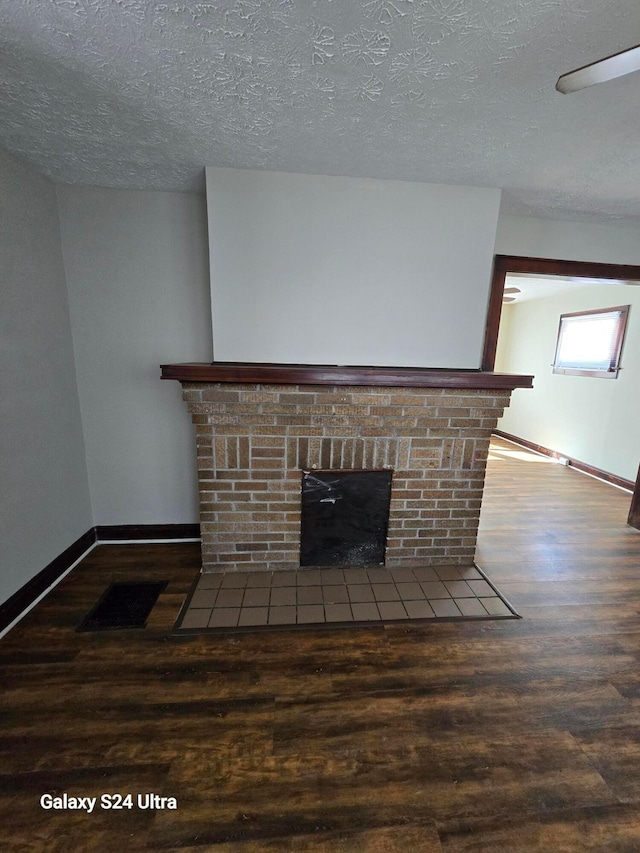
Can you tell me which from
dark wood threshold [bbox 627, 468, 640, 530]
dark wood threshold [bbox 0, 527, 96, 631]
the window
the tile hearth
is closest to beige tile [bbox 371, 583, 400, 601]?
the tile hearth

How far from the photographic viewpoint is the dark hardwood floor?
40.9 inches

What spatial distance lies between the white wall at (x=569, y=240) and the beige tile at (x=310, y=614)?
2.54 m

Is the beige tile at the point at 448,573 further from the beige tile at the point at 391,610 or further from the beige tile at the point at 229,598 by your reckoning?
the beige tile at the point at 229,598

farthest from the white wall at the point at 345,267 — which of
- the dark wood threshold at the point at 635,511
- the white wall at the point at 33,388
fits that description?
the dark wood threshold at the point at 635,511

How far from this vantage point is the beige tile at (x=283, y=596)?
1936mm

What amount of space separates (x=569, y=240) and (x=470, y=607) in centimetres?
254

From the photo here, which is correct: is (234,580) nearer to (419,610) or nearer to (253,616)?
(253,616)

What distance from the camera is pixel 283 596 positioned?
6.55 ft

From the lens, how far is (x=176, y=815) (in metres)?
1.06

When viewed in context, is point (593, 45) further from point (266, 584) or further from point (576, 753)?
point (266, 584)

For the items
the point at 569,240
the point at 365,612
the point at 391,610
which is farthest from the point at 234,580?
the point at 569,240

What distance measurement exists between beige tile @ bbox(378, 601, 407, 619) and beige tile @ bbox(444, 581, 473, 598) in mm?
344

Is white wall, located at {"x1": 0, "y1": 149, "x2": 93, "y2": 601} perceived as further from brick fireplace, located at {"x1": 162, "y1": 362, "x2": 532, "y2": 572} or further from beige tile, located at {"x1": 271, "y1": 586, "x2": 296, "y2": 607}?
beige tile, located at {"x1": 271, "y1": 586, "x2": 296, "y2": 607}

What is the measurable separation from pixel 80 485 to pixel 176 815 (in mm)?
1884
